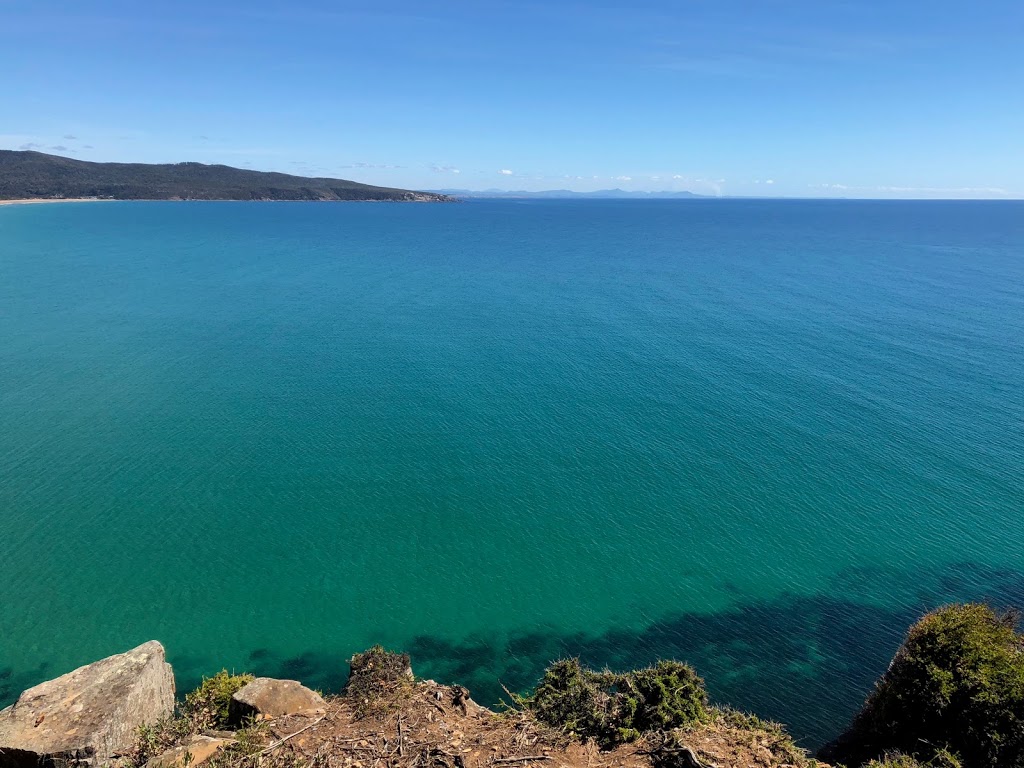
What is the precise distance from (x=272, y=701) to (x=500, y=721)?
559 cm

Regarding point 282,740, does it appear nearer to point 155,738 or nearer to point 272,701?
point 272,701

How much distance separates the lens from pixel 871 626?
24.0 meters

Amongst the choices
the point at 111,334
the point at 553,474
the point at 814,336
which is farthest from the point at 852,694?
the point at 111,334

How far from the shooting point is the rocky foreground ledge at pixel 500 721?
12828mm

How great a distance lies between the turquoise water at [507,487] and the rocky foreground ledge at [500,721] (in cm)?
554

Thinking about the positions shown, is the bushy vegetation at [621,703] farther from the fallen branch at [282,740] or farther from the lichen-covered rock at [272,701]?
the lichen-covered rock at [272,701]

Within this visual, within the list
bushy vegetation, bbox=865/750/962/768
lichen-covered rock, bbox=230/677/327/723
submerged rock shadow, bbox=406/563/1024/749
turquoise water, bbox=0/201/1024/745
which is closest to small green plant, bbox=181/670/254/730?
lichen-covered rock, bbox=230/677/327/723

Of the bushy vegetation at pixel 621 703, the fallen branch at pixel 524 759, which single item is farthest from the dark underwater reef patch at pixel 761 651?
the fallen branch at pixel 524 759

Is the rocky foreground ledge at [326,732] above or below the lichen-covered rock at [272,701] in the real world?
above

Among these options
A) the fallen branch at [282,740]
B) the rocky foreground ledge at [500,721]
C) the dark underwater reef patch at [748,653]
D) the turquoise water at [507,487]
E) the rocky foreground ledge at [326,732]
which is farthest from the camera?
the turquoise water at [507,487]

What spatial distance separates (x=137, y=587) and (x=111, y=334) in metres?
42.3

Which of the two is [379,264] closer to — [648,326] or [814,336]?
[648,326]

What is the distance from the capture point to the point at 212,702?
1602 cm

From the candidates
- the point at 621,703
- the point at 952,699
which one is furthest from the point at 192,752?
the point at 952,699
